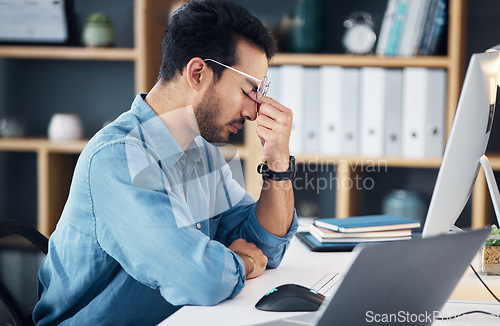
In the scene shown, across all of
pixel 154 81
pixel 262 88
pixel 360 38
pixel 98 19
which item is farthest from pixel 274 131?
pixel 98 19

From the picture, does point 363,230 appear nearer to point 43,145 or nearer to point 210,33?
point 210,33

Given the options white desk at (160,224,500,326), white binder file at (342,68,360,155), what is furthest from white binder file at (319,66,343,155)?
white desk at (160,224,500,326)

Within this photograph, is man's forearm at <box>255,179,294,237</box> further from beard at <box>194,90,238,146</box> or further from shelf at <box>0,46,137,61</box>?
shelf at <box>0,46,137,61</box>

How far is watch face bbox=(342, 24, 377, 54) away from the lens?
2531 millimetres

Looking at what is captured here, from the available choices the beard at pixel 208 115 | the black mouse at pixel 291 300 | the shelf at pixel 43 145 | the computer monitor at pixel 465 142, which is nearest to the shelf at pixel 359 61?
the shelf at pixel 43 145

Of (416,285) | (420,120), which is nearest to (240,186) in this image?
(416,285)

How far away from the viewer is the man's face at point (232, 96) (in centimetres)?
135

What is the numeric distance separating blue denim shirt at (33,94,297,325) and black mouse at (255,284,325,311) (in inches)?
3.3

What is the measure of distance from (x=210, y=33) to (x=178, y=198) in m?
0.39

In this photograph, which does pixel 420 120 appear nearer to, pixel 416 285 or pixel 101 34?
pixel 101 34

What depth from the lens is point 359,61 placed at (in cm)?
244

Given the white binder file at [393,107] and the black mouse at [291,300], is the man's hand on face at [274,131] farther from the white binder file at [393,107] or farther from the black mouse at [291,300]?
the white binder file at [393,107]

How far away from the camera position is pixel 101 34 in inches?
107

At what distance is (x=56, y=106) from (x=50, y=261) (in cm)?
193
